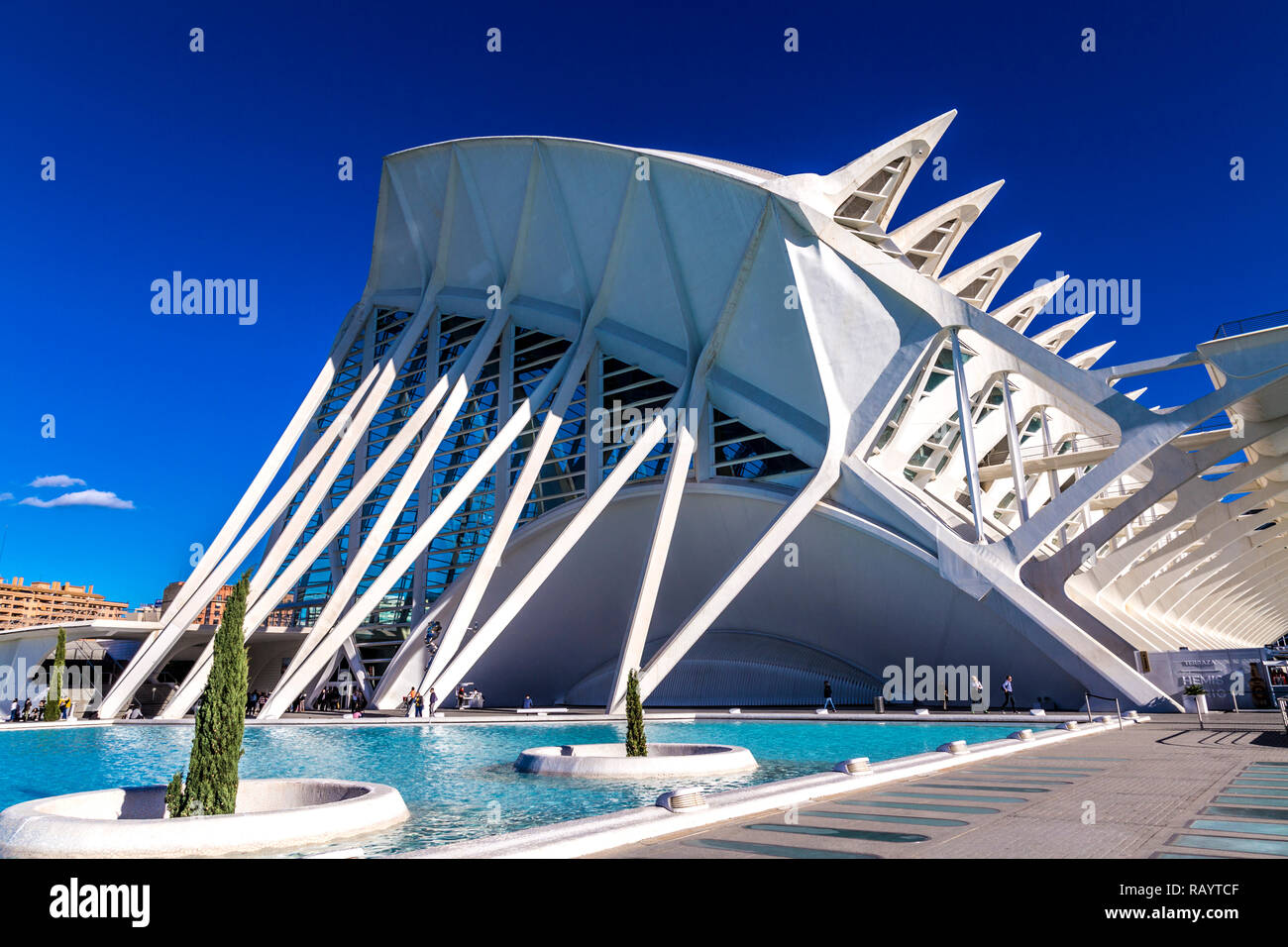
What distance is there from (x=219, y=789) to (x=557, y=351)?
26335 mm

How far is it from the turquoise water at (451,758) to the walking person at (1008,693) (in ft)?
12.9

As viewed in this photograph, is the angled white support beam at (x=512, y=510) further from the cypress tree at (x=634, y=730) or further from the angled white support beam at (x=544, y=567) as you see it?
the cypress tree at (x=634, y=730)

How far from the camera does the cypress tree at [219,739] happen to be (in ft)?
21.5

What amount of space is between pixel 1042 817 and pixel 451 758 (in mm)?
9317

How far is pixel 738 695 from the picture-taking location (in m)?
25.6

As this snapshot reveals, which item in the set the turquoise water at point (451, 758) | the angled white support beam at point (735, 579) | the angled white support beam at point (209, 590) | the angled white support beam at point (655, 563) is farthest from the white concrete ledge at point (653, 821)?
the angled white support beam at point (209, 590)

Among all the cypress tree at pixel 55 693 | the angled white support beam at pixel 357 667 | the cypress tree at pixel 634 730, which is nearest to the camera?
the cypress tree at pixel 634 730

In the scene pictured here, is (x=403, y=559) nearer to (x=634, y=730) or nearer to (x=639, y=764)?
(x=634, y=730)

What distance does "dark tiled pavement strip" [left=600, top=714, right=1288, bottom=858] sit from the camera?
442 centimetres

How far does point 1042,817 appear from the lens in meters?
5.37

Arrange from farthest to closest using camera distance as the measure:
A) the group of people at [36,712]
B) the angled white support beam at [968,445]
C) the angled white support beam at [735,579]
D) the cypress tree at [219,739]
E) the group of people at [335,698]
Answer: the group of people at [335,698]
the group of people at [36,712]
the angled white support beam at [735,579]
the angled white support beam at [968,445]
the cypress tree at [219,739]
